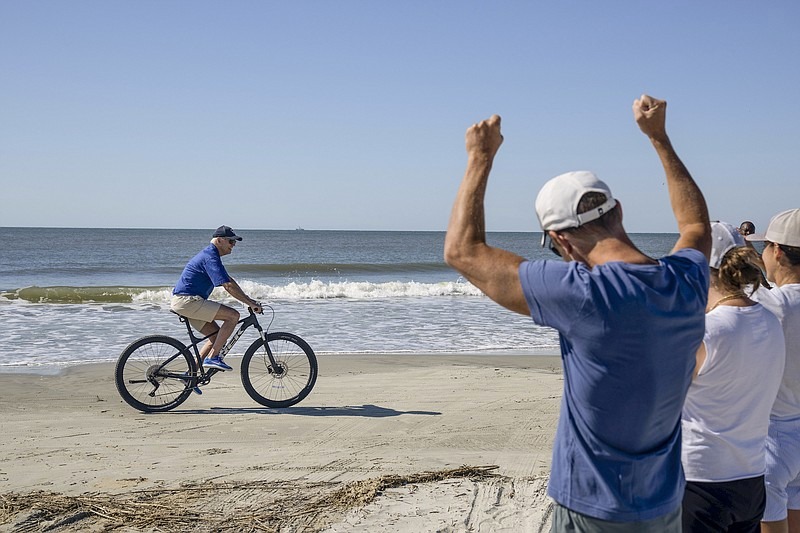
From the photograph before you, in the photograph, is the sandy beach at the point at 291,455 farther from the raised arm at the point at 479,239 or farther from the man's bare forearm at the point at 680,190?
the raised arm at the point at 479,239

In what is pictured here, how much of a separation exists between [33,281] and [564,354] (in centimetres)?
3573

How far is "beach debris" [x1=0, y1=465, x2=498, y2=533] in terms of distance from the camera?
4754mm

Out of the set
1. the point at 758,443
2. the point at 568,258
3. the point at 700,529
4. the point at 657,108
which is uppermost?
the point at 657,108

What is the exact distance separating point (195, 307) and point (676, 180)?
666 centimetres

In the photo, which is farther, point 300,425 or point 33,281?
point 33,281

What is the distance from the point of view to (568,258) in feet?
7.71

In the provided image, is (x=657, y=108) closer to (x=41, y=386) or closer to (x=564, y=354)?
(x=564, y=354)

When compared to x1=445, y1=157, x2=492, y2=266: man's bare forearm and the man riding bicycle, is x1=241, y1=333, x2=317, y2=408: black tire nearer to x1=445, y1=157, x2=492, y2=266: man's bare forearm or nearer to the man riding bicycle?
the man riding bicycle

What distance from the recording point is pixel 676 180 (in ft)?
9.00

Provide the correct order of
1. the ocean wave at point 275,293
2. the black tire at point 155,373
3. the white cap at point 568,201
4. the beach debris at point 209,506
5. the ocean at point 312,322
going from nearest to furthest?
the white cap at point 568,201, the beach debris at point 209,506, the black tire at point 155,373, the ocean at point 312,322, the ocean wave at point 275,293

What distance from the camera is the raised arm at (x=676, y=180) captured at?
8.56 feet

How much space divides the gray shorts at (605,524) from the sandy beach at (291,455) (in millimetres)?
2472

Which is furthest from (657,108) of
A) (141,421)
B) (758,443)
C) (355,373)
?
(355,373)

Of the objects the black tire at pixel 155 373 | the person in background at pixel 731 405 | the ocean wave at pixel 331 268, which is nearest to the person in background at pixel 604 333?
the person in background at pixel 731 405
